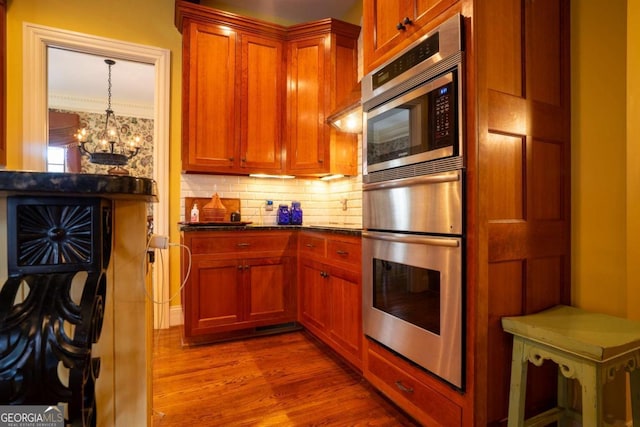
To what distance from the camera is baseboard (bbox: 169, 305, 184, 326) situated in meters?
3.00

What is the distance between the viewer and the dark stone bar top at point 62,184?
20.9 inches

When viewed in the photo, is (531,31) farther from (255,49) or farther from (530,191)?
(255,49)

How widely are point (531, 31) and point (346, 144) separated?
5.99 ft

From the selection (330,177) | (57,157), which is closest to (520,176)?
(330,177)

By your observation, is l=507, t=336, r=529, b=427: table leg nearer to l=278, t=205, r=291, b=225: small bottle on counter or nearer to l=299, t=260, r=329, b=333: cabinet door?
l=299, t=260, r=329, b=333: cabinet door

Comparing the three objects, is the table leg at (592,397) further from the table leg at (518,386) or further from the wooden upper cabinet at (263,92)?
the wooden upper cabinet at (263,92)

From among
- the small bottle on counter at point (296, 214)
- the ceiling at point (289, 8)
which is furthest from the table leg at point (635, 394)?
the ceiling at point (289, 8)

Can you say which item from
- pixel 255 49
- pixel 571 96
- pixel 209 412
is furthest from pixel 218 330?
pixel 571 96

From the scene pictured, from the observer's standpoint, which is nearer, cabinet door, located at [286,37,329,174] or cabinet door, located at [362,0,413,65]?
cabinet door, located at [362,0,413,65]

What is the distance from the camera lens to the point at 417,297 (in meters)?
1.47

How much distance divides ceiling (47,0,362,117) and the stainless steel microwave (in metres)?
1.96

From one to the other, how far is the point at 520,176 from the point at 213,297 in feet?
7.17

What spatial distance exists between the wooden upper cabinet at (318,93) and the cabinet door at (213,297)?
1098mm

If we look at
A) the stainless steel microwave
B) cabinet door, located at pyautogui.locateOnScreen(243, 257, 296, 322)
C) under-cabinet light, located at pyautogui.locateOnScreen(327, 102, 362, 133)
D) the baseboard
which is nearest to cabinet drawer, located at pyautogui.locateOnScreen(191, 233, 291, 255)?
cabinet door, located at pyautogui.locateOnScreen(243, 257, 296, 322)
